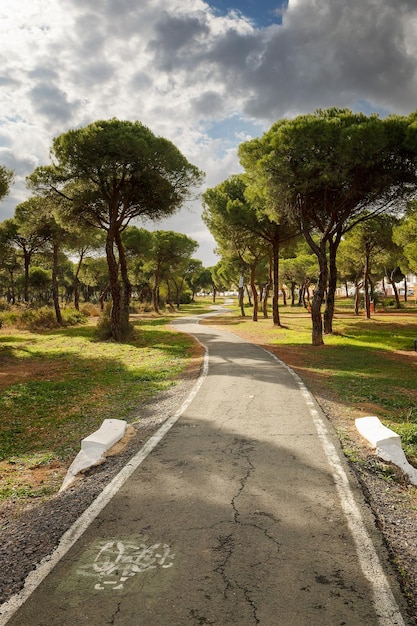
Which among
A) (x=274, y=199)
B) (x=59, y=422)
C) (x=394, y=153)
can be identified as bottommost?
(x=59, y=422)

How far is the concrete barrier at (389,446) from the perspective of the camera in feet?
19.6

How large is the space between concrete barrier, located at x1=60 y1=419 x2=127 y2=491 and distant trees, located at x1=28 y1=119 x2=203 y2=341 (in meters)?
16.7

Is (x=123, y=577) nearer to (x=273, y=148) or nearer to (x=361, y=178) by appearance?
(x=273, y=148)

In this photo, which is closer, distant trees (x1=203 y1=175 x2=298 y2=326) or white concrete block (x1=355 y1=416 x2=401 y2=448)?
white concrete block (x1=355 y1=416 x2=401 y2=448)

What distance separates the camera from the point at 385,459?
624 cm

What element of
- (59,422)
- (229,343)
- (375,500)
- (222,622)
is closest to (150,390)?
(59,422)

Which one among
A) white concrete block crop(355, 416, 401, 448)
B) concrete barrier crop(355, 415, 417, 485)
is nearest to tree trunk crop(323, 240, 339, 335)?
white concrete block crop(355, 416, 401, 448)

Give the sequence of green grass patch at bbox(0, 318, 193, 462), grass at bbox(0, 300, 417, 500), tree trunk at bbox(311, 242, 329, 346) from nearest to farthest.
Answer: grass at bbox(0, 300, 417, 500)
green grass patch at bbox(0, 318, 193, 462)
tree trunk at bbox(311, 242, 329, 346)

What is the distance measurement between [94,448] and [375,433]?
4.66 meters

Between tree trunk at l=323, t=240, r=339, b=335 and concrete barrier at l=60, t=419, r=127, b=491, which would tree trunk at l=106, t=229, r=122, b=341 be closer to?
tree trunk at l=323, t=240, r=339, b=335

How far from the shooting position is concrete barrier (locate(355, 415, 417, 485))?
5966 millimetres

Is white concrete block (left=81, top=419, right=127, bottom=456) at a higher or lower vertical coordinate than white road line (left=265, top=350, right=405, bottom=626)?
higher

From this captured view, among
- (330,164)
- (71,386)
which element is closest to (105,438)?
(71,386)

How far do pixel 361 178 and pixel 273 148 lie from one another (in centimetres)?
459
